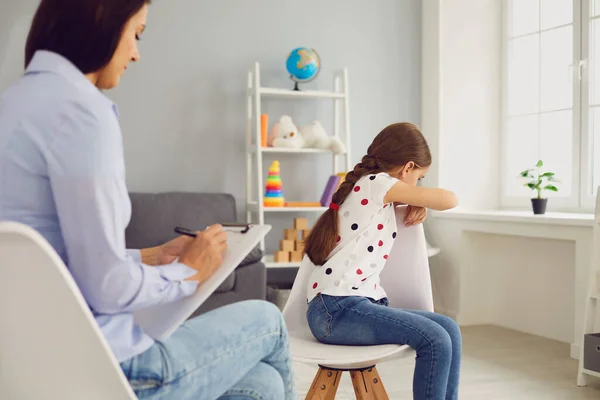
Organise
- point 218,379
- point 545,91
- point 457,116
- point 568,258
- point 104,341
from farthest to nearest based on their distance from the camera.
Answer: point 457,116 → point 545,91 → point 568,258 → point 218,379 → point 104,341

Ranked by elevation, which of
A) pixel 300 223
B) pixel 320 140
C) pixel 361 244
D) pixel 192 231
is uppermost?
pixel 320 140

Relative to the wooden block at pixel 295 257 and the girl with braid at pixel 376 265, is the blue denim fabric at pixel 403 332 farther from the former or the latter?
the wooden block at pixel 295 257

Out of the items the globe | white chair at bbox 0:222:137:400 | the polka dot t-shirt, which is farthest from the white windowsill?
white chair at bbox 0:222:137:400

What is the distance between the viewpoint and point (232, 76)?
13.6 feet

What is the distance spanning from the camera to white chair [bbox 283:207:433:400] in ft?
5.86

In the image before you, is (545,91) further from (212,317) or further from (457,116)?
(212,317)

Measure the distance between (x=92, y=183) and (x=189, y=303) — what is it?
25cm

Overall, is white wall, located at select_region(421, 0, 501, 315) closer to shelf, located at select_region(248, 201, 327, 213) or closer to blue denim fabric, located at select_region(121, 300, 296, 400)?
shelf, located at select_region(248, 201, 327, 213)

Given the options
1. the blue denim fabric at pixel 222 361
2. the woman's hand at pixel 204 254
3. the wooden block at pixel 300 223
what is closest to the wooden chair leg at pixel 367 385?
the blue denim fabric at pixel 222 361

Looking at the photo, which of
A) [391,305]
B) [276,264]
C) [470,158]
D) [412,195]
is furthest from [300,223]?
[412,195]

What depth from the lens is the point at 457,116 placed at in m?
4.29

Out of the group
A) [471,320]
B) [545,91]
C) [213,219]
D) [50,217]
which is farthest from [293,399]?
[545,91]

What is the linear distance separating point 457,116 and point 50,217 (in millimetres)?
3606

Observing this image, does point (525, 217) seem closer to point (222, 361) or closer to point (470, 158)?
point (470, 158)
